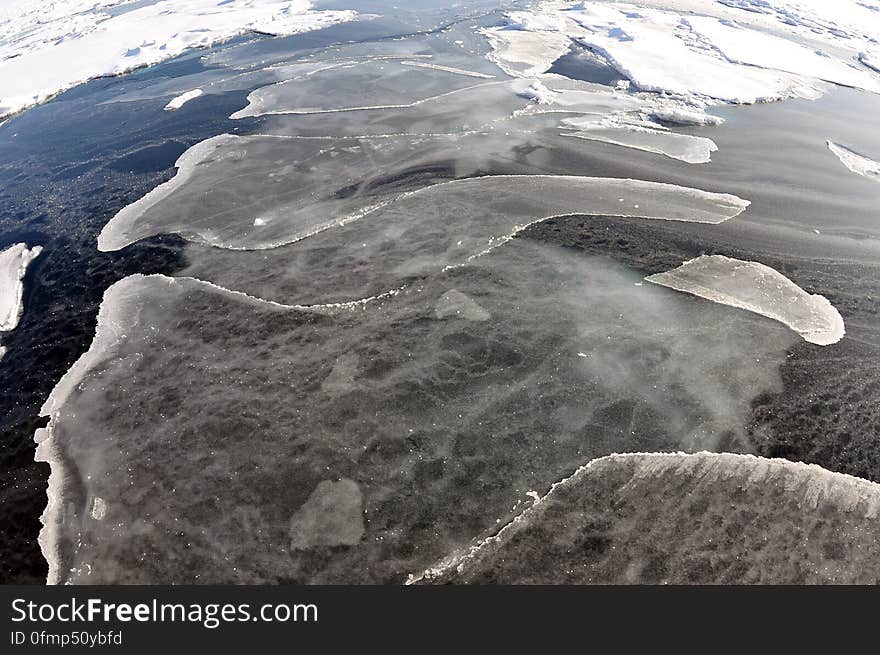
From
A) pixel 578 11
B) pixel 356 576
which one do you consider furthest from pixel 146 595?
pixel 578 11

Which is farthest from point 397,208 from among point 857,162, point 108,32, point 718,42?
point 108,32

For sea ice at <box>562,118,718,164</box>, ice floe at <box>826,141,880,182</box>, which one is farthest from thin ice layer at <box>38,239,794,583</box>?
ice floe at <box>826,141,880,182</box>

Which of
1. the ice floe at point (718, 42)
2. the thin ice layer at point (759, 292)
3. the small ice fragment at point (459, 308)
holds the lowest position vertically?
the thin ice layer at point (759, 292)

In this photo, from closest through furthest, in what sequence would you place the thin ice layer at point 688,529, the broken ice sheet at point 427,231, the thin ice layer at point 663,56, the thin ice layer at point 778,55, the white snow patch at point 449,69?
the thin ice layer at point 688,529, the broken ice sheet at point 427,231, the thin ice layer at point 663,56, the white snow patch at point 449,69, the thin ice layer at point 778,55

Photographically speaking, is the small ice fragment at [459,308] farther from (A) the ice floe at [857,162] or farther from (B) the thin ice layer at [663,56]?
(B) the thin ice layer at [663,56]

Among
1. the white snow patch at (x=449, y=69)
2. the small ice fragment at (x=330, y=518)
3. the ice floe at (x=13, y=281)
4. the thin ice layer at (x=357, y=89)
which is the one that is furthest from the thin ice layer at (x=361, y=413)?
the white snow patch at (x=449, y=69)

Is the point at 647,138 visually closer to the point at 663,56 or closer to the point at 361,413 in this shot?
the point at 663,56
